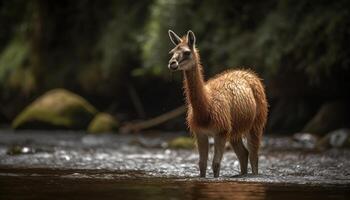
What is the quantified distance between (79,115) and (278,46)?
7.78 metres

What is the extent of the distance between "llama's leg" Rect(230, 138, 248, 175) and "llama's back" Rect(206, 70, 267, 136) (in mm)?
324

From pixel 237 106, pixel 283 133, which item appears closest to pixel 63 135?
pixel 283 133

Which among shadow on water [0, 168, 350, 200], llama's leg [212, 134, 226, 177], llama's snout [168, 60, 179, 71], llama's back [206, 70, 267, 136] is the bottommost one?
shadow on water [0, 168, 350, 200]

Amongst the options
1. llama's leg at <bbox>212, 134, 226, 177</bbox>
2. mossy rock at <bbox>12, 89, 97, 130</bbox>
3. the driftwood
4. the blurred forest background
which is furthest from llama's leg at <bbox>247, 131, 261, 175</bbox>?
mossy rock at <bbox>12, 89, 97, 130</bbox>

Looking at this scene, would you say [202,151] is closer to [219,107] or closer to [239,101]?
[219,107]

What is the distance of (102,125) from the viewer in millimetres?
23672

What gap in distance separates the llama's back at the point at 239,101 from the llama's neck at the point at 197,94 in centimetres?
16

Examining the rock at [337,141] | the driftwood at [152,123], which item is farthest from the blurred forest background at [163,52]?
the rock at [337,141]

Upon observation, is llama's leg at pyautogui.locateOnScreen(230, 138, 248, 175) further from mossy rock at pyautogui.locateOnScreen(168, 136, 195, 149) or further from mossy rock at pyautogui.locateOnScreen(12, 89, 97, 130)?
mossy rock at pyautogui.locateOnScreen(12, 89, 97, 130)

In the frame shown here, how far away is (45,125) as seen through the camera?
24.6 metres

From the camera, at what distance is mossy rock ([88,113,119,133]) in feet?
77.4

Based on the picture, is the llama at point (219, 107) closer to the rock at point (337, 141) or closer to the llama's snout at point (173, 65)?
the llama's snout at point (173, 65)

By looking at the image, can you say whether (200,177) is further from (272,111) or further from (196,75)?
(272,111)

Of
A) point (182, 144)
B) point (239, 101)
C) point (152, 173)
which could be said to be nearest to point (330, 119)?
point (182, 144)
